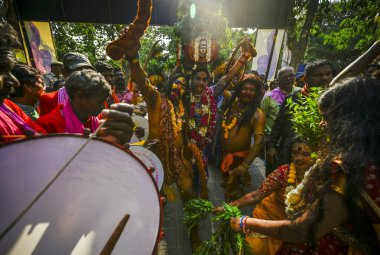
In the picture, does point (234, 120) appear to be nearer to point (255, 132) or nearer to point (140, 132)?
point (255, 132)

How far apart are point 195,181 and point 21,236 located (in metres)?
2.93

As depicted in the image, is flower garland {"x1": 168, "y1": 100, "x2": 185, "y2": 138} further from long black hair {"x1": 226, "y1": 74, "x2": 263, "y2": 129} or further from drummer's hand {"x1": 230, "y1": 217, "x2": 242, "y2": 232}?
drummer's hand {"x1": 230, "y1": 217, "x2": 242, "y2": 232}

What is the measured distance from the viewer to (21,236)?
82 centimetres

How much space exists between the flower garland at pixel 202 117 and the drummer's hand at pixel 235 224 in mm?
1671

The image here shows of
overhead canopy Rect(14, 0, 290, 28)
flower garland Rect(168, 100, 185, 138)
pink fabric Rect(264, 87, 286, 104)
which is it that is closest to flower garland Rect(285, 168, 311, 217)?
flower garland Rect(168, 100, 185, 138)

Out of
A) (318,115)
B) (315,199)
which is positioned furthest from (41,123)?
(318,115)

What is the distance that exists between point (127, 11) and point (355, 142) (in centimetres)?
A: 922

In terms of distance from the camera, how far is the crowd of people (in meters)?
1.29

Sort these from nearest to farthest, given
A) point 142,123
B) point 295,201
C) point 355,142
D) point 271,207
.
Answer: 1. point 355,142
2. point 295,201
3. point 271,207
4. point 142,123

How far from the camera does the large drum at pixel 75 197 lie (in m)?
0.82

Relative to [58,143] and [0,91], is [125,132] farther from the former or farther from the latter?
[0,91]

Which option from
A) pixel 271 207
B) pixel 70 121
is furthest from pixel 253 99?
pixel 70 121

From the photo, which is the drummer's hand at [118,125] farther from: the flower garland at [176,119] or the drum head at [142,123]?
the drum head at [142,123]

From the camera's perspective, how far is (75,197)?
37.6 inches
